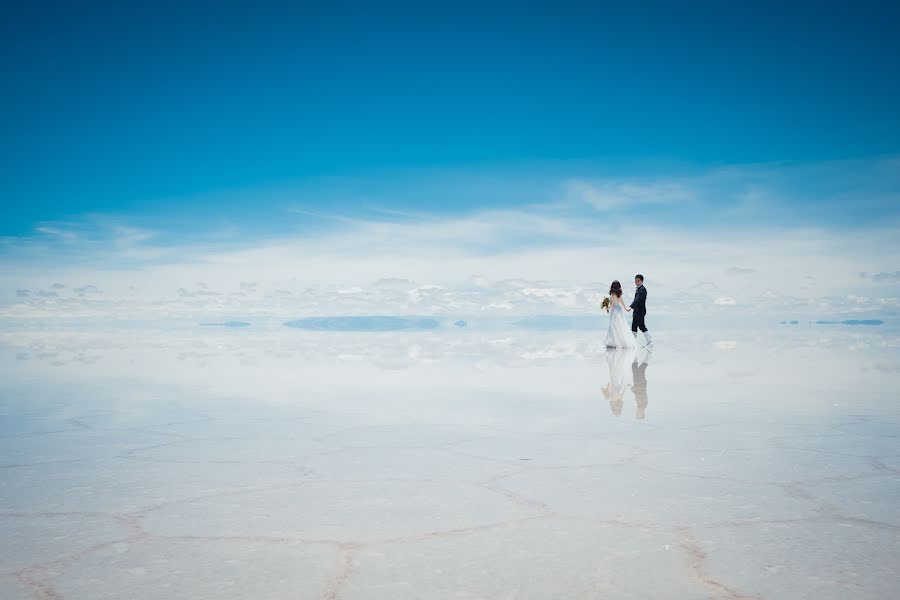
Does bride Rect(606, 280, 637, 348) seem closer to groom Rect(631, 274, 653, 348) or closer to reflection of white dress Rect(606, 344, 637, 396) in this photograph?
reflection of white dress Rect(606, 344, 637, 396)

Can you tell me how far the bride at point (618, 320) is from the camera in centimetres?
1502

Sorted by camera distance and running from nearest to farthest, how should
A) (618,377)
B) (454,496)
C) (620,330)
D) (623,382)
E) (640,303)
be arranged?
(454,496), (623,382), (618,377), (620,330), (640,303)

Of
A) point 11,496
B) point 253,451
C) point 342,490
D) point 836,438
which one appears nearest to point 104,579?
point 342,490

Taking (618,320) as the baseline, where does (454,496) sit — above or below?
below

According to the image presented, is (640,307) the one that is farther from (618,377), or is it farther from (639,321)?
(618,377)

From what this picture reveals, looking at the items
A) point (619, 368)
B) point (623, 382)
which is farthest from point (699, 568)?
point (619, 368)

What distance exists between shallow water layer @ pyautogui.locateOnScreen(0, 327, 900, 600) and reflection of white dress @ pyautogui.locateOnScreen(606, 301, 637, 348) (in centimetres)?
785

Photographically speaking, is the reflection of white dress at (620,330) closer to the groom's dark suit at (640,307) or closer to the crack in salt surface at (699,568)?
the groom's dark suit at (640,307)

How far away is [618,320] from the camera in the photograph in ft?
49.9

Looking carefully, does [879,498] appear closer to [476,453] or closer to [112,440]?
[476,453]

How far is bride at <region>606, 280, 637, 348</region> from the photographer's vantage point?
15023 mm

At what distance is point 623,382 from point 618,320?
7.19 meters

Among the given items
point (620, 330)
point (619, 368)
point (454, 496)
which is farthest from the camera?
point (620, 330)

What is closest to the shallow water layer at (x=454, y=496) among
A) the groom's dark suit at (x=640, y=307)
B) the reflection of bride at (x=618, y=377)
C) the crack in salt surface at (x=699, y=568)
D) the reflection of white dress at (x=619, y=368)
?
the crack in salt surface at (x=699, y=568)
